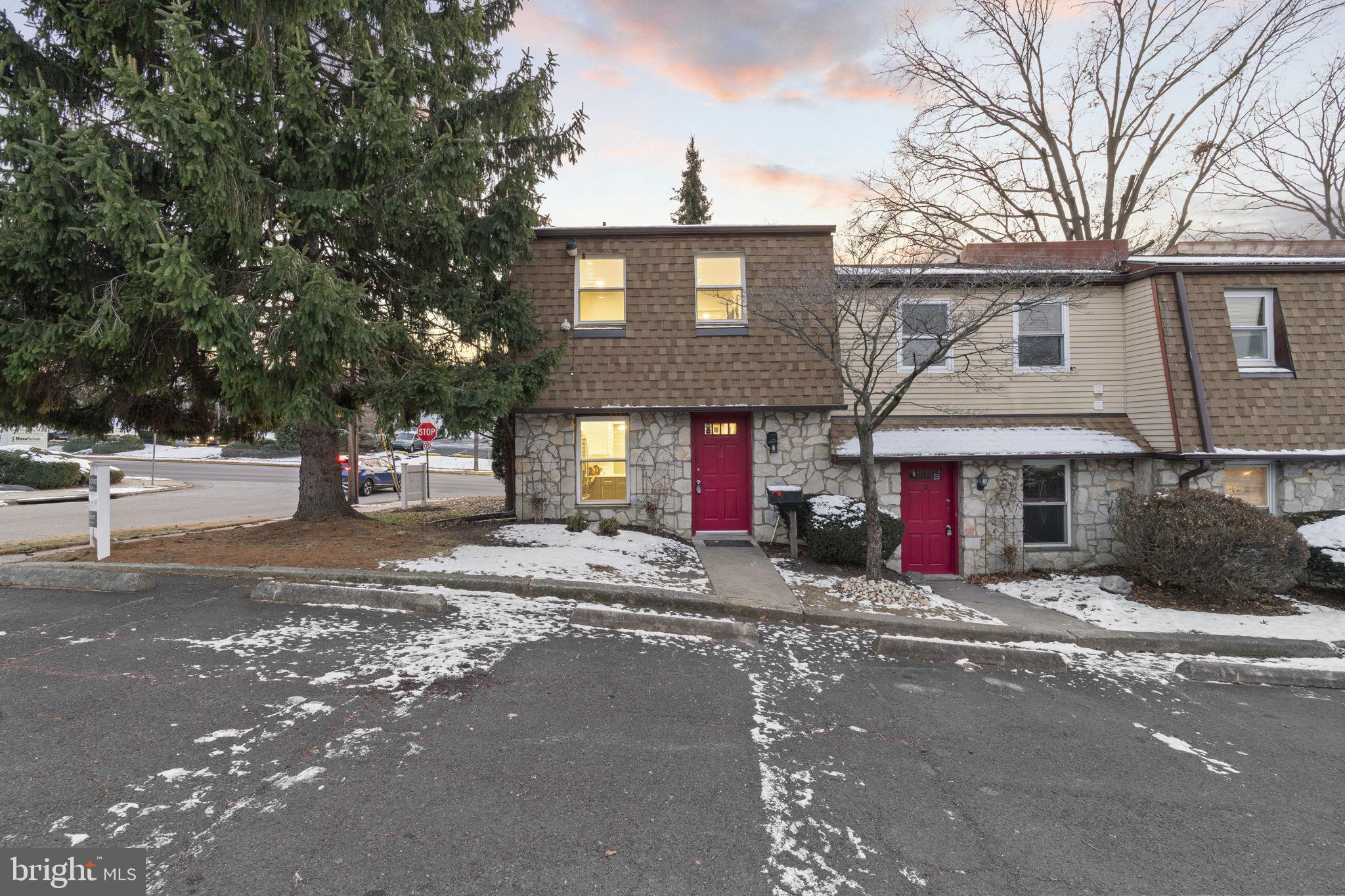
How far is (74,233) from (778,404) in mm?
9736

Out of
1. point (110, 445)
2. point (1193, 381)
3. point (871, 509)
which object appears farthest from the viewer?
point (110, 445)

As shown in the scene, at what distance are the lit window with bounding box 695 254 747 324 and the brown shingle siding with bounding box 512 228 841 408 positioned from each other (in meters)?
0.15

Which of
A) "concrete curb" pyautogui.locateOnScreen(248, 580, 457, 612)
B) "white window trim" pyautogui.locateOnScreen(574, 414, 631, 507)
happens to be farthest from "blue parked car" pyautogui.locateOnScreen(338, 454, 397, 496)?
"concrete curb" pyautogui.locateOnScreen(248, 580, 457, 612)

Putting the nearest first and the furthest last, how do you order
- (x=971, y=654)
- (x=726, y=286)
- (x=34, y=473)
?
1. (x=971, y=654)
2. (x=726, y=286)
3. (x=34, y=473)

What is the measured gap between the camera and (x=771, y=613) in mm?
6770

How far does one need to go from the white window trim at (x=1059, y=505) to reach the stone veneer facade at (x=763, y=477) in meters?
0.08

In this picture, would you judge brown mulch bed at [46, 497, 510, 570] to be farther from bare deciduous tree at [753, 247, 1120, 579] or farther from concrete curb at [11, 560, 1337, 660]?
bare deciduous tree at [753, 247, 1120, 579]

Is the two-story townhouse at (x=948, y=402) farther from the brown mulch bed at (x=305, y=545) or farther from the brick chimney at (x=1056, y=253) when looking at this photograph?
the brown mulch bed at (x=305, y=545)

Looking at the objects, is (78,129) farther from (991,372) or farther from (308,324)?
(991,372)

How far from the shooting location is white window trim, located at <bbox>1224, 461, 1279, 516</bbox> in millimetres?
10562

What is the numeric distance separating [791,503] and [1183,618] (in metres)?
5.32

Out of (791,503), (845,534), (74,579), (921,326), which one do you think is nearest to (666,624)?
(845,534)

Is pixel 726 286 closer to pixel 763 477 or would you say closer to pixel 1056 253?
pixel 763 477

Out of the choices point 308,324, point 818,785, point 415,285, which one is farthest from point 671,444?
point 818,785
